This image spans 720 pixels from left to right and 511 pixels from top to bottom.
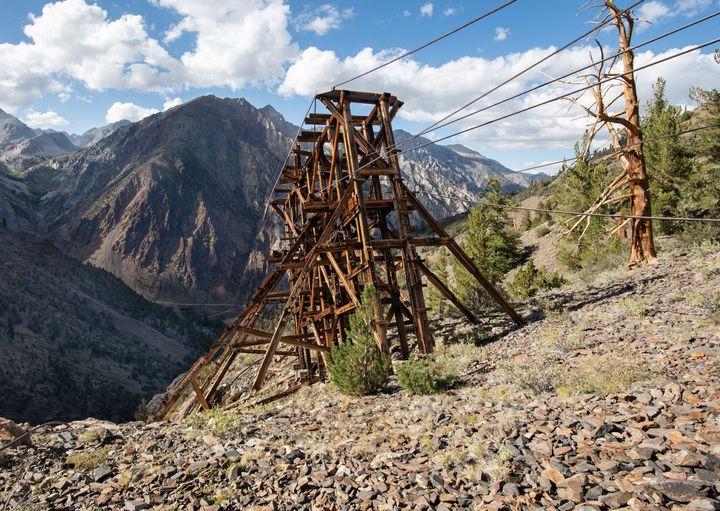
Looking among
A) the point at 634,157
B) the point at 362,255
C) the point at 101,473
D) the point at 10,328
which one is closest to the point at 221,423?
the point at 101,473

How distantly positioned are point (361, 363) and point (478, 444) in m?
3.59

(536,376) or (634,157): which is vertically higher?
(634,157)

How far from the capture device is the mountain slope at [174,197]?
123 m

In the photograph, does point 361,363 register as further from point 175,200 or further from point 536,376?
point 175,200

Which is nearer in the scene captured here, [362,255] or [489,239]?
[362,255]

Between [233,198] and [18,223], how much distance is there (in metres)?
63.4

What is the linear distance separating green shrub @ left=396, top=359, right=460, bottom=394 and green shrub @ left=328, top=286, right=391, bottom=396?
753 millimetres

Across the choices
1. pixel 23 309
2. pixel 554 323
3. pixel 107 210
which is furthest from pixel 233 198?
pixel 554 323

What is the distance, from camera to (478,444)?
16.6 ft

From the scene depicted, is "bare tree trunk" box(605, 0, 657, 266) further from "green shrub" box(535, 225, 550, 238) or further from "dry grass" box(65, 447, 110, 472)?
"green shrub" box(535, 225, 550, 238)

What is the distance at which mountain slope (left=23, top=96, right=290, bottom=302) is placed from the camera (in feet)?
402

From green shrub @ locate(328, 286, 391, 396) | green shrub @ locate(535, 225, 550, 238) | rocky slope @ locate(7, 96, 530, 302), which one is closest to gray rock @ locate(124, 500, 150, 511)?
green shrub @ locate(328, 286, 391, 396)

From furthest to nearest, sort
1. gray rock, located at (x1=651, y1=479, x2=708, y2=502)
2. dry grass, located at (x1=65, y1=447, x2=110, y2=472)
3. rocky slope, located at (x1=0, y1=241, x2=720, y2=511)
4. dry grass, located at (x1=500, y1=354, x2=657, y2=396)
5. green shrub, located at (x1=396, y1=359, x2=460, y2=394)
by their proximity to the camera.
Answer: green shrub, located at (x1=396, y1=359, x2=460, y2=394) < dry grass, located at (x1=65, y1=447, x2=110, y2=472) < dry grass, located at (x1=500, y1=354, x2=657, y2=396) < rocky slope, located at (x1=0, y1=241, x2=720, y2=511) < gray rock, located at (x1=651, y1=479, x2=708, y2=502)

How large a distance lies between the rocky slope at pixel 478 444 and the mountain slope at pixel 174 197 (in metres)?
120
